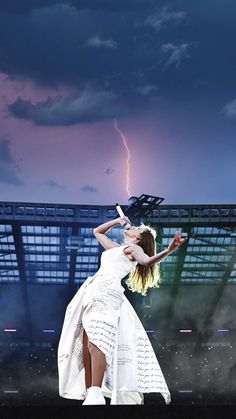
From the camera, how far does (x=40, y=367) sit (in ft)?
58.4

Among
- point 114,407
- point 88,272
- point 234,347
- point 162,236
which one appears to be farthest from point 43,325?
point 114,407

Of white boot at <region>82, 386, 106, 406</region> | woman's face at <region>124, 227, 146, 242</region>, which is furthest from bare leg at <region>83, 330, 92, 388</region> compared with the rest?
woman's face at <region>124, 227, 146, 242</region>

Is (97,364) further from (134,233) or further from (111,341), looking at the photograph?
(134,233)

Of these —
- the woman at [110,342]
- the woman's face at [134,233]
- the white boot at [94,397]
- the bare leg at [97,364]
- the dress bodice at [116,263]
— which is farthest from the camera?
the woman's face at [134,233]

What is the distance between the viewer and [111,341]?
114 inches

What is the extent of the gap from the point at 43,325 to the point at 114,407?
50.6 ft

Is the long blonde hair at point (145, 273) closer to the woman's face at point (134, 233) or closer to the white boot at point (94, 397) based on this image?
the woman's face at point (134, 233)

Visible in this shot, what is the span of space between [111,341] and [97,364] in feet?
0.53

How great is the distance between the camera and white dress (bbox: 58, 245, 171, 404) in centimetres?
293

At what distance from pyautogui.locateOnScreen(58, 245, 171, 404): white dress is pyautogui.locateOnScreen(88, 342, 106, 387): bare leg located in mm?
40

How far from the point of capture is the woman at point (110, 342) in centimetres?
290

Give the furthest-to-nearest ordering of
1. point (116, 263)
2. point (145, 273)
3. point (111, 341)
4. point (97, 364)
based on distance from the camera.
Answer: point (145, 273)
point (116, 263)
point (111, 341)
point (97, 364)

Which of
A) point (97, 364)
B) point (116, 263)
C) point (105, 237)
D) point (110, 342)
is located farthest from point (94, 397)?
point (105, 237)

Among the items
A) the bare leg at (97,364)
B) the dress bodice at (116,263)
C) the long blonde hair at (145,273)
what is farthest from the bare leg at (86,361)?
the long blonde hair at (145,273)
